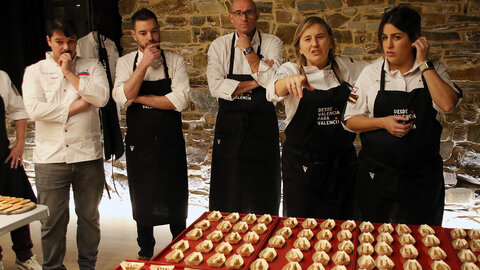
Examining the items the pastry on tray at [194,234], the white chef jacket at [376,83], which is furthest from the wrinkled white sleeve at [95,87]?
the white chef jacket at [376,83]

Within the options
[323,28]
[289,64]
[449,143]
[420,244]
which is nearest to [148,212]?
[289,64]

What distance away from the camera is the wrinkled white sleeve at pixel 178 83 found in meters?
3.24

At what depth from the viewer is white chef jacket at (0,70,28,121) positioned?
3.31 metres

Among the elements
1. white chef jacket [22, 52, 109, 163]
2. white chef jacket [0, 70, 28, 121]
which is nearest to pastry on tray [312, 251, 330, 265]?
white chef jacket [22, 52, 109, 163]

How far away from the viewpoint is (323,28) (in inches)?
106

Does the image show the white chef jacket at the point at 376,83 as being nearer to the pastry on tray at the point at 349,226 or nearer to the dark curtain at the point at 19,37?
the pastry on tray at the point at 349,226

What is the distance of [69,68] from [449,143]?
11.0ft

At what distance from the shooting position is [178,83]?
10.9 ft

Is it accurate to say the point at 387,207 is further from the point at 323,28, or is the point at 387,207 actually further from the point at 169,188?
the point at 169,188

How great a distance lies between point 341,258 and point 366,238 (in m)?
0.26

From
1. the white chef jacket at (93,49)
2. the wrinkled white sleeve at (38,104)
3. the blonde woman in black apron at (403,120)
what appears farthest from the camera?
the white chef jacket at (93,49)

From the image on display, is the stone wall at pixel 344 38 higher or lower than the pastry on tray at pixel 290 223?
higher

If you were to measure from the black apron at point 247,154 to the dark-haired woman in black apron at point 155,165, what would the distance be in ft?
1.00

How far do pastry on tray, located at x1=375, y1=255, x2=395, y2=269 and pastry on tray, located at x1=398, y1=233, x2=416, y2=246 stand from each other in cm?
19
